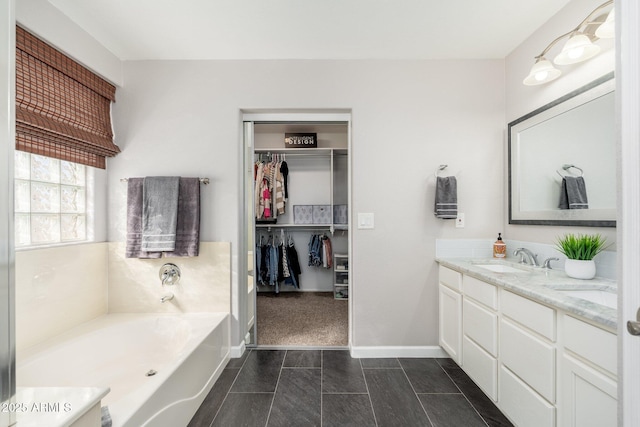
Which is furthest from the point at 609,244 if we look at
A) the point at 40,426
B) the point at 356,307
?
the point at 40,426

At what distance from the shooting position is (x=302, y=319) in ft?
9.87

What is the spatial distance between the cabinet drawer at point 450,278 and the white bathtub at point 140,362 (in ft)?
5.81

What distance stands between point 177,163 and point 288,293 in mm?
2514

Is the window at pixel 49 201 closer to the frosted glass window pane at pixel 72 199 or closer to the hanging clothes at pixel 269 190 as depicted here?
the frosted glass window pane at pixel 72 199

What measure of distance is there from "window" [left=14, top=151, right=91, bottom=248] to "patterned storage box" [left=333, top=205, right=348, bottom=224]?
2.70 metres

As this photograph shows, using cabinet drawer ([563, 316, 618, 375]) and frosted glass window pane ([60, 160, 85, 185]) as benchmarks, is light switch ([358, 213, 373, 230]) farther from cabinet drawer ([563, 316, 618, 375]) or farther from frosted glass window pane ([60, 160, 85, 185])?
frosted glass window pane ([60, 160, 85, 185])

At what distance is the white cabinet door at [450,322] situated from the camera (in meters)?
1.89

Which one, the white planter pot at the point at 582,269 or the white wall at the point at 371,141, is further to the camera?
the white wall at the point at 371,141

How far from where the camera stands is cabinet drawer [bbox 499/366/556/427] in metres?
1.17

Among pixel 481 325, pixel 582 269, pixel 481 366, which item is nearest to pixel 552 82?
pixel 582 269

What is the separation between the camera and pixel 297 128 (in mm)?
3902

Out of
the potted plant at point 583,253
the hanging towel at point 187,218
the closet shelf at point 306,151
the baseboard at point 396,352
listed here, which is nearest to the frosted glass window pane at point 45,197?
the hanging towel at point 187,218

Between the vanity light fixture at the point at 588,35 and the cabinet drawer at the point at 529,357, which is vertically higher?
the vanity light fixture at the point at 588,35

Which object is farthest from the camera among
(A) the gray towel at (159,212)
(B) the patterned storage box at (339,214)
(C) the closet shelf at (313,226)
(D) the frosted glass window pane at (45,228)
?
(B) the patterned storage box at (339,214)
